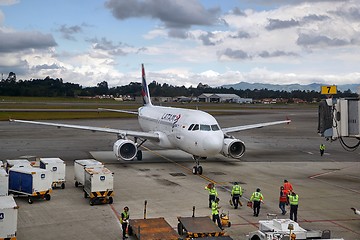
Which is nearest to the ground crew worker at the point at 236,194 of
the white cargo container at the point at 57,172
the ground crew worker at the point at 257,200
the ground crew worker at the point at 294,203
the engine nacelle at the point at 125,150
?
the ground crew worker at the point at 257,200

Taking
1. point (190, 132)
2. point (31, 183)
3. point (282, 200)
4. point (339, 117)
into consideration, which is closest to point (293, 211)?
point (282, 200)

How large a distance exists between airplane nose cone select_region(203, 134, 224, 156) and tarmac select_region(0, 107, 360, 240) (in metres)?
1.94

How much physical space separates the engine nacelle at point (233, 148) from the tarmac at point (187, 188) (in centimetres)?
113

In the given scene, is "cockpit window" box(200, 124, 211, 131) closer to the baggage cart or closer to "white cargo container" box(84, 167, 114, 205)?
"white cargo container" box(84, 167, 114, 205)

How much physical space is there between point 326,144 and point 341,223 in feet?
106

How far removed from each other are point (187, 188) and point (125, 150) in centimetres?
840

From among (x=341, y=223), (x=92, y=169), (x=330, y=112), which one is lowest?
(x=341, y=223)

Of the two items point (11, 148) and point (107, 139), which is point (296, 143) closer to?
point (107, 139)

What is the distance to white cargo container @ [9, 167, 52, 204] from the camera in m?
21.3

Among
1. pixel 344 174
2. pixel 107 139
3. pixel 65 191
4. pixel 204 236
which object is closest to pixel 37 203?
pixel 65 191

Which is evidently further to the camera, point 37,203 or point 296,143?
point 296,143

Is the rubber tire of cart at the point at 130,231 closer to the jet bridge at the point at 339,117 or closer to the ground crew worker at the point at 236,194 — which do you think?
the ground crew worker at the point at 236,194

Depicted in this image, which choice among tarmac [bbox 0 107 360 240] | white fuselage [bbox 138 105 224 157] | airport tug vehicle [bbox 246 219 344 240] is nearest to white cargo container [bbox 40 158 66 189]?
tarmac [bbox 0 107 360 240]

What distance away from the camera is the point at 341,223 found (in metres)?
18.5
